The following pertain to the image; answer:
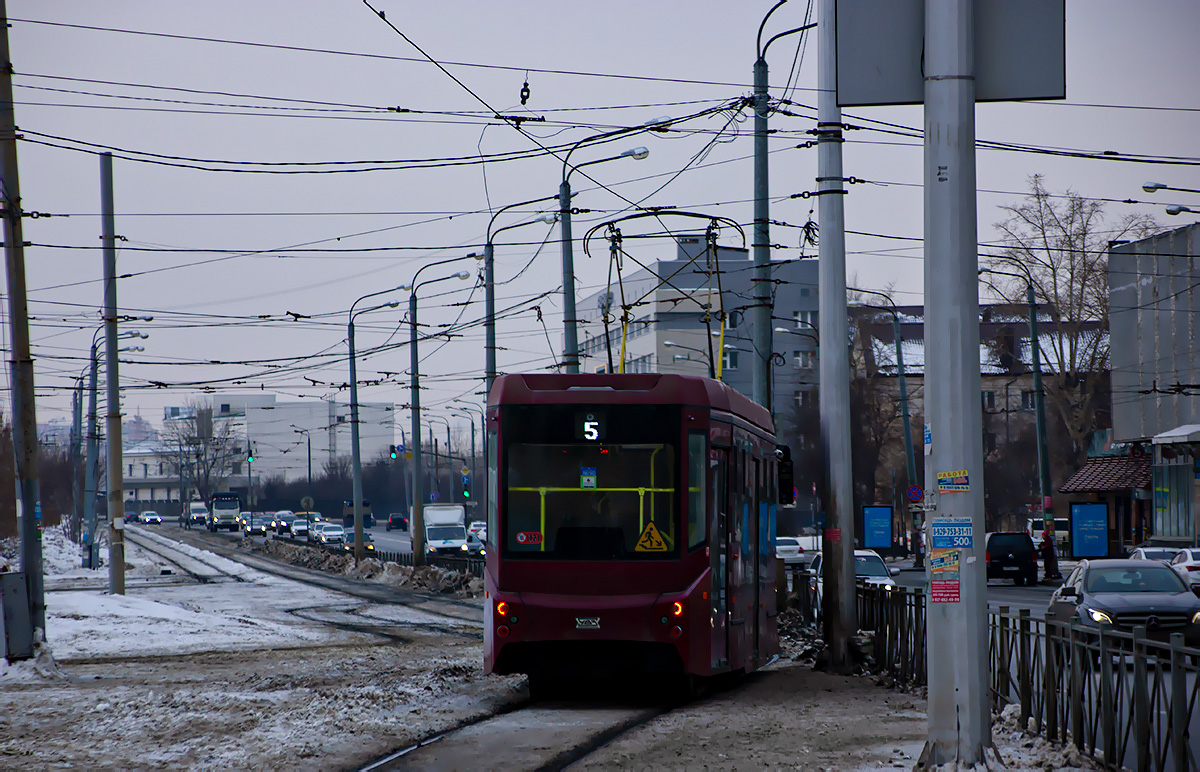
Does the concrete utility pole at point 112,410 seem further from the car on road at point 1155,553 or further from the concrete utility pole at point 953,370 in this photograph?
the car on road at point 1155,553

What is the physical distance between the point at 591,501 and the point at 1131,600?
7616 mm

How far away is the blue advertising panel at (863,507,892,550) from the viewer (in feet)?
108

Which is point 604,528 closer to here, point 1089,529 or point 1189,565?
point 1189,565

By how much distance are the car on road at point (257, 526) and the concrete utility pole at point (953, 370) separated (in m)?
83.6

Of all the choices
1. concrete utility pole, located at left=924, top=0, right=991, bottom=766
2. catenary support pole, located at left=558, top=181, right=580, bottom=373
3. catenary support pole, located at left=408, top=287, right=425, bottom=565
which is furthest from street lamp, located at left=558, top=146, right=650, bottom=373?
concrete utility pole, located at left=924, top=0, right=991, bottom=766

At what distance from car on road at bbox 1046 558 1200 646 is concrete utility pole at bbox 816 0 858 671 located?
7.65ft

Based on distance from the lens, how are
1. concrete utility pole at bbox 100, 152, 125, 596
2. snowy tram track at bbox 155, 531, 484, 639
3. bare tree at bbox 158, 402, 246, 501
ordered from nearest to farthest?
snowy tram track at bbox 155, 531, 484, 639 → concrete utility pole at bbox 100, 152, 125, 596 → bare tree at bbox 158, 402, 246, 501

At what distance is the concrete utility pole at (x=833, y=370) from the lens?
1550cm

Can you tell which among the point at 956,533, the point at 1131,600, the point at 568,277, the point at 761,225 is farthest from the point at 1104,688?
the point at 568,277

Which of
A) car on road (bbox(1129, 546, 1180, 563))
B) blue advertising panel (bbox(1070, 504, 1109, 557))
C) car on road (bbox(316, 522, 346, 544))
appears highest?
blue advertising panel (bbox(1070, 504, 1109, 557))

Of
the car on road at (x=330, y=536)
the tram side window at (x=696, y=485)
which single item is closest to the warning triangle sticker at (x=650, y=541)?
the tram side window at (x=696, y=485)

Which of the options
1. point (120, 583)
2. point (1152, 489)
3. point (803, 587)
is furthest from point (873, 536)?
point (1152, 489)

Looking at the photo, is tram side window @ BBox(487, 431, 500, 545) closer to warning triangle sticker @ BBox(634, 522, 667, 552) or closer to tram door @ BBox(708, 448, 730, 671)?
warning triangle sticker @ BBox(634, 522, 667, 552)

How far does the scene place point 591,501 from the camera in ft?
41.9
